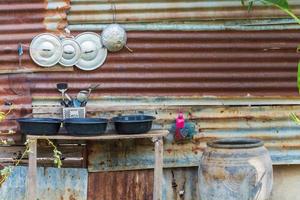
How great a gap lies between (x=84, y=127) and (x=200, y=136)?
1.27 m

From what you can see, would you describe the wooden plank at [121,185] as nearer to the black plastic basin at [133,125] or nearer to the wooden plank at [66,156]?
the wooden plank at [66,156]

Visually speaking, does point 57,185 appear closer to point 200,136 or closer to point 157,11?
point 200,136

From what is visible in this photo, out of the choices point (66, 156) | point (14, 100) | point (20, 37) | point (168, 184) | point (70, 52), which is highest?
point (20, 37)

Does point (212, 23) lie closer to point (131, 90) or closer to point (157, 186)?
point (131, 90)

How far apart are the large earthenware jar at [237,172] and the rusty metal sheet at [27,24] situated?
5.88ft

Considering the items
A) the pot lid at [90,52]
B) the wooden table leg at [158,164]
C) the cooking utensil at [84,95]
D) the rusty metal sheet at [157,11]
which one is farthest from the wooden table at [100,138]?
the rusty metal sheet at [157,11]

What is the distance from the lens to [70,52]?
4.93 metres

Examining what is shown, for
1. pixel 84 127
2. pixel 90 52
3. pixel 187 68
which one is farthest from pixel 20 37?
pixel 187 68

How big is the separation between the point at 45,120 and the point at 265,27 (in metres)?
2.39

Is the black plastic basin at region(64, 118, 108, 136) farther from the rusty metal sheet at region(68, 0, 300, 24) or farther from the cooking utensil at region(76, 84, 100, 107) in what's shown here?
the rusty metal sheet at region(68, 0, 300, 24)

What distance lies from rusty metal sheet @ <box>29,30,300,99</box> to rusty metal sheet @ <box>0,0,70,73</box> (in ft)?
0.79

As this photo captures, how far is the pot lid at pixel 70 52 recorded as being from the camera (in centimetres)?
493

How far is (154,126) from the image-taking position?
502cm

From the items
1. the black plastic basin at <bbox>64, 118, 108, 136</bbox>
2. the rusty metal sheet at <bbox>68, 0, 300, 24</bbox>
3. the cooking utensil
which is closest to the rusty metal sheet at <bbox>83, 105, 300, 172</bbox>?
the cooking utensil
